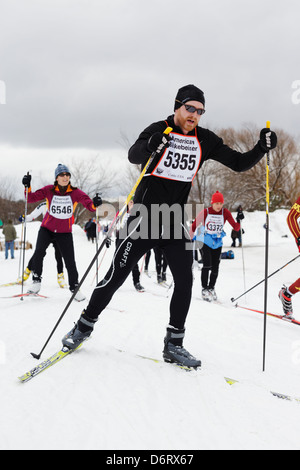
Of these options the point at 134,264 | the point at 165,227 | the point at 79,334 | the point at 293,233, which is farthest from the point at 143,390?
the point at 293,233

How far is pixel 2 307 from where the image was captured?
531 cm

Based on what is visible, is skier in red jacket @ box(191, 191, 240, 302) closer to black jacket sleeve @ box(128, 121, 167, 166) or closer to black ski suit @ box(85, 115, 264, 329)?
black ski suit @ box(85, 115, 264, 329)

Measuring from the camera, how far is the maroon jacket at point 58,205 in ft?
20.2

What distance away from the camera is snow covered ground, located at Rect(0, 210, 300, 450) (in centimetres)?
195

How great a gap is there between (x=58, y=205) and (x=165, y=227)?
358 cm

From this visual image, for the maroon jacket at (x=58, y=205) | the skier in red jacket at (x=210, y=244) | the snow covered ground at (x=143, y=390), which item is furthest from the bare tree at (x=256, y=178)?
the snow covered ground at (x=143, y=390)

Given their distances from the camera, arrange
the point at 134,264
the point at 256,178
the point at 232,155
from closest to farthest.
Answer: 1. the point at 134,264
2. the point at 232,155
3. the point at 256,178

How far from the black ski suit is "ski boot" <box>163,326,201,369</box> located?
6 cm

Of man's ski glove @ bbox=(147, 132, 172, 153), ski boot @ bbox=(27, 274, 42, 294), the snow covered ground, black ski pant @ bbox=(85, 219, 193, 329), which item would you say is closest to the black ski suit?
black ski pant @ bbox=(85, 219, 193, 329)

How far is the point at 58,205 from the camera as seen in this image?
619 centimetres

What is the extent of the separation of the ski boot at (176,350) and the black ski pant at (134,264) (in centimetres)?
6

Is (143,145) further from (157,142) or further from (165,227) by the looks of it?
(165,227)

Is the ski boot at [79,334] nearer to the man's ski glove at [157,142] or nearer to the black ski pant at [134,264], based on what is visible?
the black ski pant at [134,264]

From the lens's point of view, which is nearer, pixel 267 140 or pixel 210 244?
pixel 267 140
